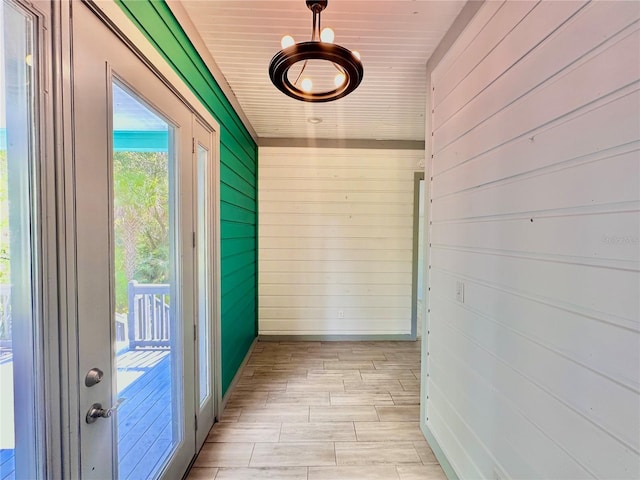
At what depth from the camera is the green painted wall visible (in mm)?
1389

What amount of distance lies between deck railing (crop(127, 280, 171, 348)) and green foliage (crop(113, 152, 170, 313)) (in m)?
0.05

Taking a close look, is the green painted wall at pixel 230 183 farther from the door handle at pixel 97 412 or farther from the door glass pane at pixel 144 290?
the door handle at pixel 97 412

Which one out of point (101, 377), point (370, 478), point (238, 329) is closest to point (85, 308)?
point (101, 377)

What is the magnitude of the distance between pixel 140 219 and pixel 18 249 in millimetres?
589

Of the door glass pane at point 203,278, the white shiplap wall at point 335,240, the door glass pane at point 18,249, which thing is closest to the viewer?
the door glass pane at point 18,249

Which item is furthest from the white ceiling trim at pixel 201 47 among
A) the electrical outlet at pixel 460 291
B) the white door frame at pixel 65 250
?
the electrical outlet at pixel 460 291

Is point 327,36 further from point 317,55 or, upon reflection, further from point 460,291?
point 460,291

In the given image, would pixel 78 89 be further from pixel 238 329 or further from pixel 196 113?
pixel 238 329

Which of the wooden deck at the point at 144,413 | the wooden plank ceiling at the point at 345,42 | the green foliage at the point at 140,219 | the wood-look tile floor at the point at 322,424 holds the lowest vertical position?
the wood-look tile floor at the point at 322,424

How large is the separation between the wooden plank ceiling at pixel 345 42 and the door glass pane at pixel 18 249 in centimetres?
Result: 116

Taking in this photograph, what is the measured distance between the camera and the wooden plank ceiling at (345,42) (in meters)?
1.56

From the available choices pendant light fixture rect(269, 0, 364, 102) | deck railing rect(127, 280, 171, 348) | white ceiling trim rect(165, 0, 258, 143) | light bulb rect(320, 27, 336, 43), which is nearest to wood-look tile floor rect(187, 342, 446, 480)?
deck railing rect(127, 280, 171, 348)

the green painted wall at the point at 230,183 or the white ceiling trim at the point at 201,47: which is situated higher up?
the white ceiling trim at the point at 201,47

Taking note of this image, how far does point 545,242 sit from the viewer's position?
3.33 ft
